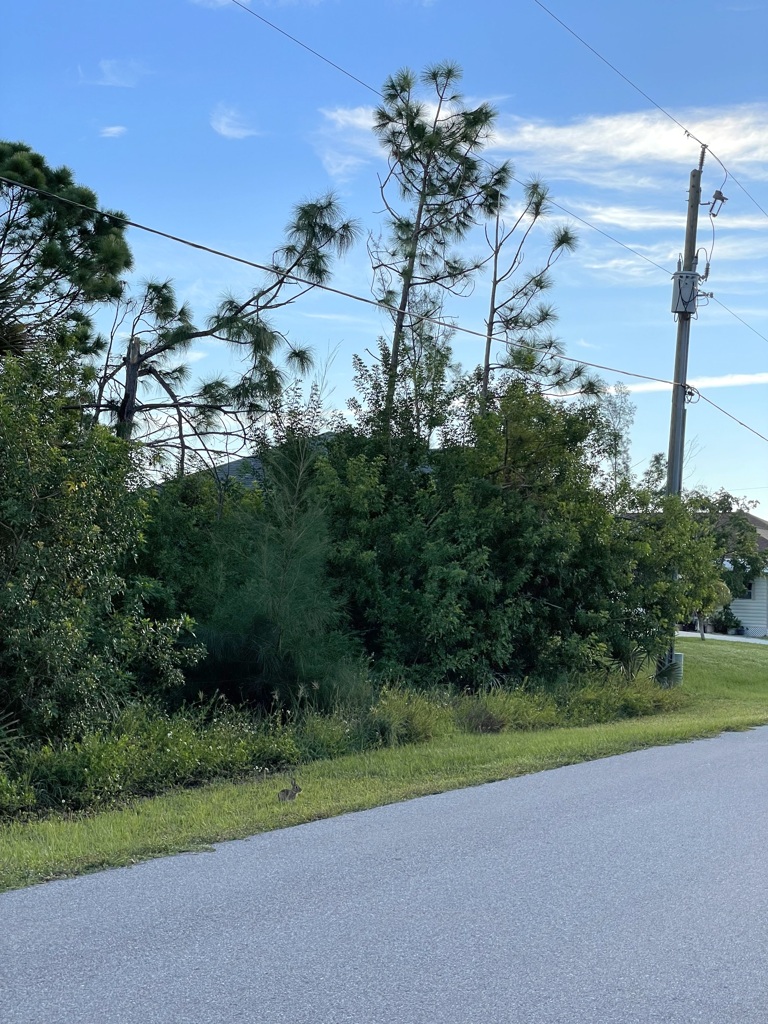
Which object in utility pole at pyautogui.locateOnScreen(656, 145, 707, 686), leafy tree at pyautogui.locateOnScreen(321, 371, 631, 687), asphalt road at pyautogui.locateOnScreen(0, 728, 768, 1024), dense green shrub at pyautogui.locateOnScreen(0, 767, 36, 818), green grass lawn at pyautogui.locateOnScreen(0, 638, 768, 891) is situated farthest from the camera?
utility pole at pyautogui.locateOnScreen(656, 145, 707, 686)

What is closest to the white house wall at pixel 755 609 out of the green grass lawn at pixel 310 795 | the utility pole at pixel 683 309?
the utility pole at pixel 683 309

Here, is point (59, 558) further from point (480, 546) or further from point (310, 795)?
point (480, 546)

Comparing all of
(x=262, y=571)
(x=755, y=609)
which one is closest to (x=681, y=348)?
(x=262, y=571)

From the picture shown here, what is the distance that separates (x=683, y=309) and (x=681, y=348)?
0.81 meters

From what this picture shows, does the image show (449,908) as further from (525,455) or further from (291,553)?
(525,455)

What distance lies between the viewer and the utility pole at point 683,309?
71.7 ft

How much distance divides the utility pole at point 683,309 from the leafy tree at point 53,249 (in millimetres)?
11737

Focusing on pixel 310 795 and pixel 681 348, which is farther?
pixel 681 348

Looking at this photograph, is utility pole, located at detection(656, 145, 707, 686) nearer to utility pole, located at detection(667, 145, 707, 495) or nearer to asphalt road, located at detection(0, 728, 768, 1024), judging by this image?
utility pole, located at detection(667, 145, 707, 495)

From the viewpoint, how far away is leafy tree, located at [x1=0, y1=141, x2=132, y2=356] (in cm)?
1462

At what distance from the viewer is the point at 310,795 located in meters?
9.34

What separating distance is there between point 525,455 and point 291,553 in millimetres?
5778

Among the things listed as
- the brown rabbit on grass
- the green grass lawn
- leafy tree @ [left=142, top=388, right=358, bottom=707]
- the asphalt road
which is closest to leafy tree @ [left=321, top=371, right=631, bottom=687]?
leafy tree @ [left=142, top=388, right=358, bottom=707]

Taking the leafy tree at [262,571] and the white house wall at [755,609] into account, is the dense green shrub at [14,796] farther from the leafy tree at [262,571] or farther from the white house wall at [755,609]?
the white house wall at [755,609]
